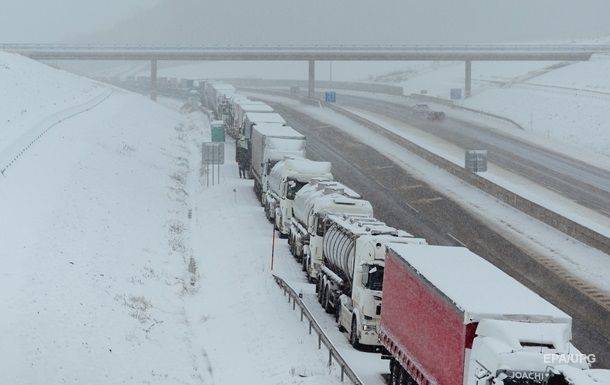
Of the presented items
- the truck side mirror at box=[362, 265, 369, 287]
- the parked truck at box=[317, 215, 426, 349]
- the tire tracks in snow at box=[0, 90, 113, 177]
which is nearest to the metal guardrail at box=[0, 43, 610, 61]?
the tire tracks in snow at box=[0, 90, 113, 177]

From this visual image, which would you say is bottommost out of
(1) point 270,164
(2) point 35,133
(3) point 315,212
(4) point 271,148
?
(1) point 270,164

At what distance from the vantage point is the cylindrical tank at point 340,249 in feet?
103

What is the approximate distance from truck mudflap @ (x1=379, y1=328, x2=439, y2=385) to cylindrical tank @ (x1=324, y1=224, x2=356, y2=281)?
4.68m

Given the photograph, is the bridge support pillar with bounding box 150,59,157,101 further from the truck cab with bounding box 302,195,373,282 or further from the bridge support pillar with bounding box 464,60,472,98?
the truck cab with bounding box 302,195,373,282

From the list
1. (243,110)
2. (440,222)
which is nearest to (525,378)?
(440,222)

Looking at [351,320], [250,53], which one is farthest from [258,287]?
[250,53]

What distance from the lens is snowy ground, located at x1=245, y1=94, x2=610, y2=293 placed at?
44.1 m

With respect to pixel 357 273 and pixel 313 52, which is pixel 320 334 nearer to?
pixel 357 273

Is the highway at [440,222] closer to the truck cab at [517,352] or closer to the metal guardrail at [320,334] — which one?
the metal guardrail at [320,334]

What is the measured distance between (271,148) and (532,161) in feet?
97.6

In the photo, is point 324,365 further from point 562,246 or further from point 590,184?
point 590,184

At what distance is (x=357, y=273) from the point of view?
3006 centimetres

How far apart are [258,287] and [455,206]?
21925 mm

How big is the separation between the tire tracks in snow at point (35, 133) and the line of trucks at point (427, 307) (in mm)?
17680
